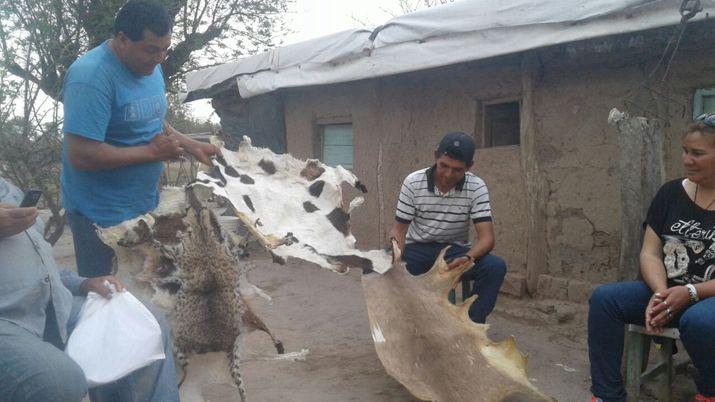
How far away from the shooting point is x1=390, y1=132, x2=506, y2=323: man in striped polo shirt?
322 centimetres

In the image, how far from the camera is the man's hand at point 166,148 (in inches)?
81.0

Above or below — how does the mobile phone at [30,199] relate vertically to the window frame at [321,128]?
below

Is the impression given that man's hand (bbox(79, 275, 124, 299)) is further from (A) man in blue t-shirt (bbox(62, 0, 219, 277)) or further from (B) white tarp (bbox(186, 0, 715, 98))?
(B) white tarp (bbox(186, 0, 715, 98))

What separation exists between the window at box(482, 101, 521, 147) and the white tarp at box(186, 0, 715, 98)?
2.42 feet

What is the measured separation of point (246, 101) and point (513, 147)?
398cm

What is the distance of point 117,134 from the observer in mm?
2227

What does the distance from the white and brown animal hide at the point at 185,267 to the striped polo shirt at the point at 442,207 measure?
1535 mm

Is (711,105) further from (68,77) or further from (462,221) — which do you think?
(68,77)

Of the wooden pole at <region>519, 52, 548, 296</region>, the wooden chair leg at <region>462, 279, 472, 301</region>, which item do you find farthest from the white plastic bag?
the wooden pole at <region>519, 52, 548, 296</region>

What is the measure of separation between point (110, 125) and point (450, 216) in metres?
1.88

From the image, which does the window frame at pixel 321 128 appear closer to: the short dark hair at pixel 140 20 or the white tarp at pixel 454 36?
the white tarp at pixel 454 36

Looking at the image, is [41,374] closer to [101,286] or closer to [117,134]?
[101,286]

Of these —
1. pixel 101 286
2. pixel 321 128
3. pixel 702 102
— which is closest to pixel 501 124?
pixel 702 102

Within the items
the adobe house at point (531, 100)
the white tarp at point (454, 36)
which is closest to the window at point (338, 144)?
the adobe house at point (531, 100)
